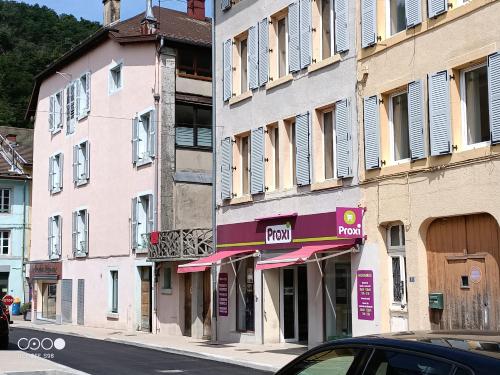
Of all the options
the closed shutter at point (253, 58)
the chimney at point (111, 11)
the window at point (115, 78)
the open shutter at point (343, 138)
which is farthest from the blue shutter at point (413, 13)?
the chimney at point (111, 11)

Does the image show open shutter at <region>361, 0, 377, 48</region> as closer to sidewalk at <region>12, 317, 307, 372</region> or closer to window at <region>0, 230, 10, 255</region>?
sidewalk at <region>12, 317, 307, 372</region>

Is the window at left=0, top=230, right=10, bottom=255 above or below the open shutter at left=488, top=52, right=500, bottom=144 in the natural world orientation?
below

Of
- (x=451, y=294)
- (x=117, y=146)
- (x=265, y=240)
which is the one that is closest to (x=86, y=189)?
(x=117, y=146)

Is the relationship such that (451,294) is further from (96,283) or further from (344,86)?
(96,283)

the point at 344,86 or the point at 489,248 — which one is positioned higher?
the point at 344,86

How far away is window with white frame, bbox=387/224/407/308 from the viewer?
1636cm

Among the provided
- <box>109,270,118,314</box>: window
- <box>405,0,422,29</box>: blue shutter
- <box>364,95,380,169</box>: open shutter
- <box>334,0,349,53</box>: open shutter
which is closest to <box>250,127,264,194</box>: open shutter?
<box>334,0,349,53</box>: open shutter

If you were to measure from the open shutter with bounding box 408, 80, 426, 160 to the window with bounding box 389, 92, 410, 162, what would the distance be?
60 centimetres

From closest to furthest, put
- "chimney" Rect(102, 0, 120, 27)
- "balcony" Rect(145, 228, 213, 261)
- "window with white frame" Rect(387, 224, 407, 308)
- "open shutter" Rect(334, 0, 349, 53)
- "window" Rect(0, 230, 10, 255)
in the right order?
1. "window with white frame" Rect(387, 224, 407, 308)
2. "open shutter" Rect(334, 0, 349, 53)
3. "balcony" Rect(145, 228, 213, 261)
4. "chimney" Rect(102, 0, 120, 27)
5. "window" Rect(0, 230, 10, 255)

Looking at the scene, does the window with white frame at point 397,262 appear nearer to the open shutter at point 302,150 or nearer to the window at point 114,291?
the open shutter at point 302,150

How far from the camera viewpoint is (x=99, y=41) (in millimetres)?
32750

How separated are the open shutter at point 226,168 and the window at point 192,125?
5.46 metres

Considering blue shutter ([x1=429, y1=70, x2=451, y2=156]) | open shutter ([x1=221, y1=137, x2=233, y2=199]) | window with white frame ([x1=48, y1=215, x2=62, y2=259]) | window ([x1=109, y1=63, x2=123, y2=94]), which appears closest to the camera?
blue shutter ([x1=429, y1=70, x2=451, y2=156])

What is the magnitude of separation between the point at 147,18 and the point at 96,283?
444 inches
